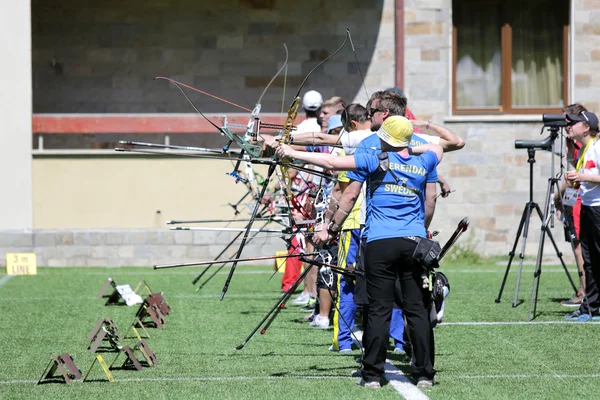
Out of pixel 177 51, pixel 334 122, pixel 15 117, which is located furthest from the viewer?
pixel 177 51

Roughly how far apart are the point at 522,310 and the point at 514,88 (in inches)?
334

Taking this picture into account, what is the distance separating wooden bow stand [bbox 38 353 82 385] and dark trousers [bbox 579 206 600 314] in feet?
15.8

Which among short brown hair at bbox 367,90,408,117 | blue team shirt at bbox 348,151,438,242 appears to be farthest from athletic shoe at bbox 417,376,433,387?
short brown hair at bbox 367,90,408,117

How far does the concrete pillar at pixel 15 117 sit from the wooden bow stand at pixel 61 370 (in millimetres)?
9640

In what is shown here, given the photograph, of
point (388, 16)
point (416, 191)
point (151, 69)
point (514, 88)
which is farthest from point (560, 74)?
point (416, 191)

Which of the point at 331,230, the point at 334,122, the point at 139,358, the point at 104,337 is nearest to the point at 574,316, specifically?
the point at 334,122

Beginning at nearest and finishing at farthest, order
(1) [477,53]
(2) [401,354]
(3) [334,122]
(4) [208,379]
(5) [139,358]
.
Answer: (4) [208,379] → (5) [139,358] → (2) [401,354] → (3) [334,122] → (1) [477,53]

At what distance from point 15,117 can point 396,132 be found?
1079cm

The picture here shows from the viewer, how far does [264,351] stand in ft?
26.1

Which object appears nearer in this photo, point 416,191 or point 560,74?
point 416,191

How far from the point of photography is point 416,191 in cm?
655

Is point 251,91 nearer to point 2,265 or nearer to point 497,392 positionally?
point 2,265

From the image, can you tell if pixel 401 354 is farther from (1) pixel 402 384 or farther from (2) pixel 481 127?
(2) pixel 481 127

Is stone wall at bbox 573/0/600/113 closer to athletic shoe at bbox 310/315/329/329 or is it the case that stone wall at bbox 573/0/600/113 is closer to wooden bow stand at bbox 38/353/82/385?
athletic shoe at bbox 310/315/329/329
